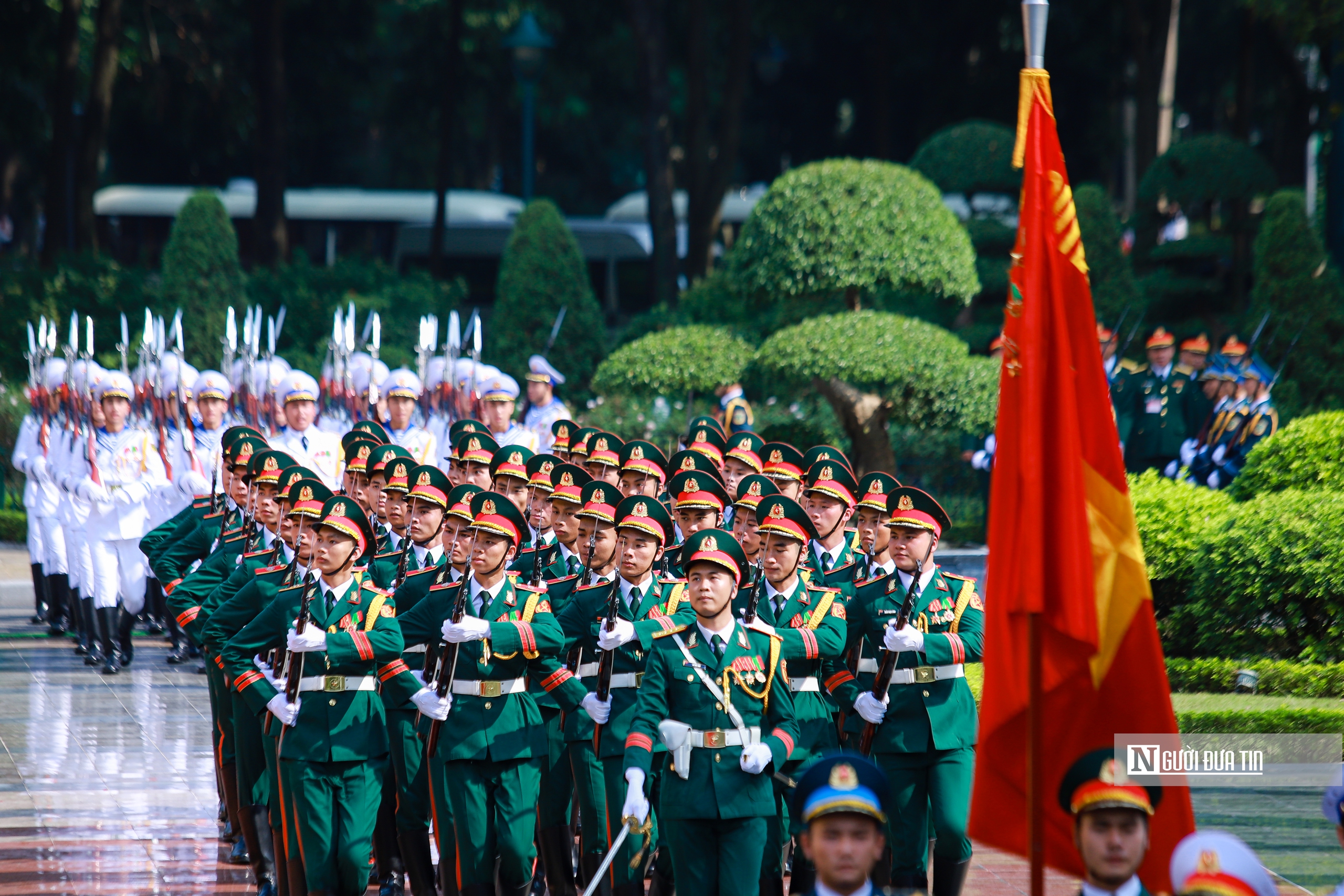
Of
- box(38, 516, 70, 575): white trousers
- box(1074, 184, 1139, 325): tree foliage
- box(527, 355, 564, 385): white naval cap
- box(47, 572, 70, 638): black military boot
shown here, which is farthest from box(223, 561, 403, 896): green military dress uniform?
box(1074, 184, 1139, 325): tree foliage

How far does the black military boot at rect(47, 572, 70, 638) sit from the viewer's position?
1494 centimetres

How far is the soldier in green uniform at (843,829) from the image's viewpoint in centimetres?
455

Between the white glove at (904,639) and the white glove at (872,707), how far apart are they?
217 millimetres

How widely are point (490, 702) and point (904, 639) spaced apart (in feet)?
5.41

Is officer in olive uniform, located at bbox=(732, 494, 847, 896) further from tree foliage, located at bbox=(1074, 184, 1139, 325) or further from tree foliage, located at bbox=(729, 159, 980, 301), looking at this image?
tree foliage, located at bbox=(1074, 184, 1139, 325)

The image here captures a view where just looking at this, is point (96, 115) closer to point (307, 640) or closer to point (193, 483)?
point (193, 483)

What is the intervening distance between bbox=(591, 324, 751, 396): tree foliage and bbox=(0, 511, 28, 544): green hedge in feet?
26.0

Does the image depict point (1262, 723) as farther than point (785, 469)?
No

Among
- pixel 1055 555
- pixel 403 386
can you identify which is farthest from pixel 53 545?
pixel 1055 555

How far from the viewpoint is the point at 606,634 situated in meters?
7.28

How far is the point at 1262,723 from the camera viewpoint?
9.17 m

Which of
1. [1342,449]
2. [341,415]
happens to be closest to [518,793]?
[1342,449]

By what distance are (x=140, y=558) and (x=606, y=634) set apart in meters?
7.45

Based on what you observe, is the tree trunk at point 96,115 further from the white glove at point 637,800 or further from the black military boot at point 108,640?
the white glove at point 637,800
